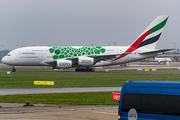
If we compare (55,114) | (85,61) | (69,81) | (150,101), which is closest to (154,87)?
(150,101)

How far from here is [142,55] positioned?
65312 mm

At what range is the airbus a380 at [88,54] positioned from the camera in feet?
210

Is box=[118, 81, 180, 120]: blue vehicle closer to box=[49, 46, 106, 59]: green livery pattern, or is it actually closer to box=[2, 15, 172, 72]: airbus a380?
box=[2, 15, 172, 72]: airbus a380

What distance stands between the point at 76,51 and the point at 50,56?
629 centimetres

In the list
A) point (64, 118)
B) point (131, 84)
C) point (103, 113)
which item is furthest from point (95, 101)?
point (131, 84)

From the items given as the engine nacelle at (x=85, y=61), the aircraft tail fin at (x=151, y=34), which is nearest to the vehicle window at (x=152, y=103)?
the engine nacelle at (x=85, y=61)

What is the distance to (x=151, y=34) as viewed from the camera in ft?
214

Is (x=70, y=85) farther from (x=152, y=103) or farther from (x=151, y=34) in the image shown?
(x=151, y=34)

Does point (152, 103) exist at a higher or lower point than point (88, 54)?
lower

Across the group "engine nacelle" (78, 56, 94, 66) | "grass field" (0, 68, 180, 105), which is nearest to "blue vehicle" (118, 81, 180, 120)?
"grass field" (0, 68, 180, 105)

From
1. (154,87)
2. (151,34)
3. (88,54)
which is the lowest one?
(154,87)

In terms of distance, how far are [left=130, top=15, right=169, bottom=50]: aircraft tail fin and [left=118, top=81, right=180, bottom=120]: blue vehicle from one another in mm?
55914

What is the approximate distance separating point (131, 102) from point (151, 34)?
5649 cm

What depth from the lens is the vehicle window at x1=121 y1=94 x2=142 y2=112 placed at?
10.5 meters
